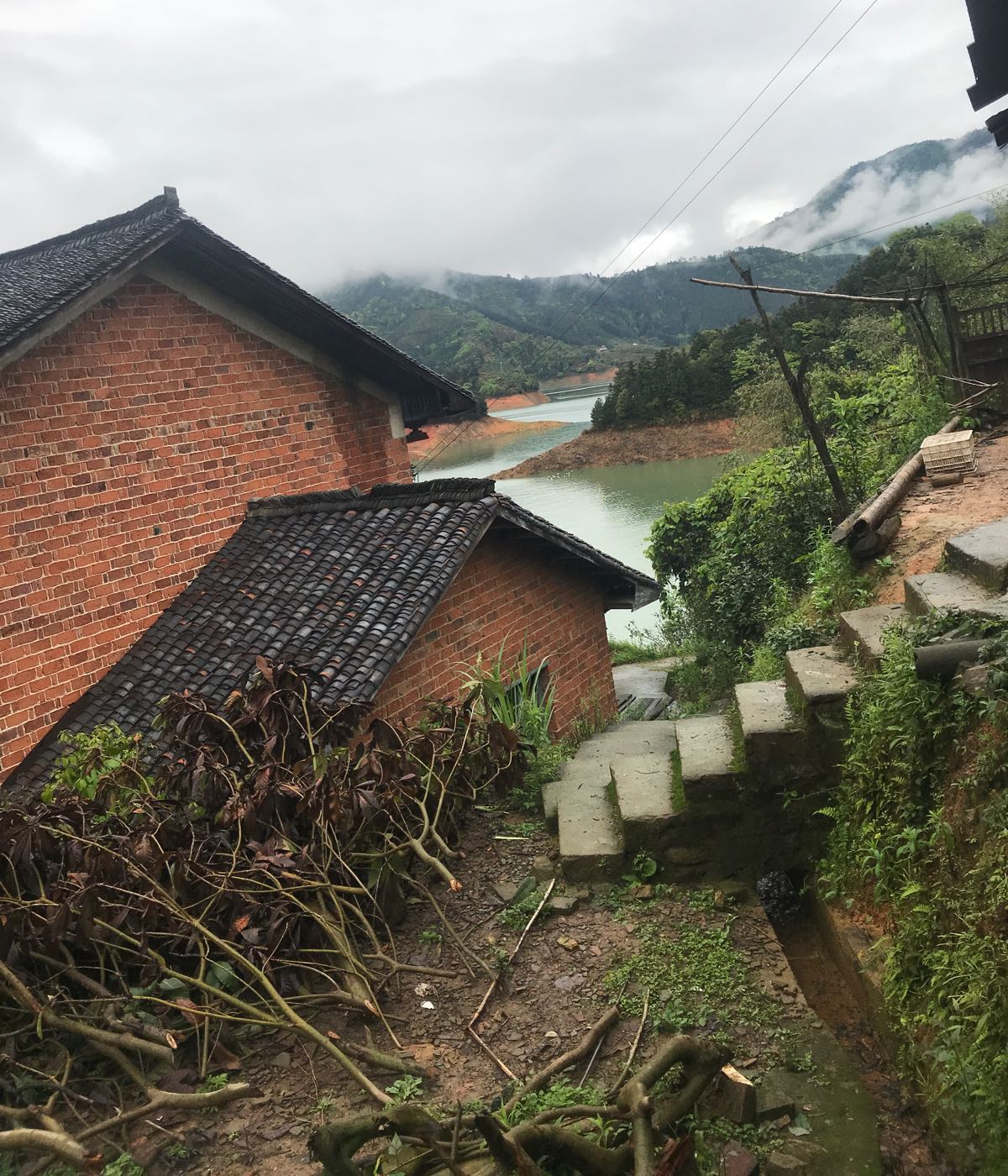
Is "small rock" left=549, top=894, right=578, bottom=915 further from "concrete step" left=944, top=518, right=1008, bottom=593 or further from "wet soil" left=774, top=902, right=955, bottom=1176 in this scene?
"concrete step" left=944, top=518, right=1008, bottom=593

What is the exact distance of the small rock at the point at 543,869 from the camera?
441 centimetres

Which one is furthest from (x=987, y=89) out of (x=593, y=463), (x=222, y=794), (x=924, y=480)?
(x=593, y=463)

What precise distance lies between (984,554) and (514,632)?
443cm

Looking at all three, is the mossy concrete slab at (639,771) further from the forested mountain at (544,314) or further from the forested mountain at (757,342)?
the forested mountain at (544,314)

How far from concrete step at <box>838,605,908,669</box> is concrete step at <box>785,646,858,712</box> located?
88mm

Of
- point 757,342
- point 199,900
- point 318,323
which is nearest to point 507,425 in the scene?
point 757,342

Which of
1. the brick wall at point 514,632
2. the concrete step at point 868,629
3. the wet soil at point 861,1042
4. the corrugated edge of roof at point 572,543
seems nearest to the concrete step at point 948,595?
the concrete step at point 868,629

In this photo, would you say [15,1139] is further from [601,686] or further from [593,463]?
[593,463]

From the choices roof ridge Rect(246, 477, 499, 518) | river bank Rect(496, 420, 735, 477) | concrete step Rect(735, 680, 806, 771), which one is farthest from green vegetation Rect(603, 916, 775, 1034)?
river bank Rect(496, 420, 735, 477)

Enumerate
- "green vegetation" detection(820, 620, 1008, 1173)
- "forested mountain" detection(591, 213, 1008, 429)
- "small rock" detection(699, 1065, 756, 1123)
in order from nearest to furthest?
"green vegetation" detection(820, 620, 1008, 1173), "small rock" detection(699, 1065, 756, 1123), "forested mountain" detection(591, 213, 1008, 429)

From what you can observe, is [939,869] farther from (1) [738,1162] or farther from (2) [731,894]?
(2) [731,894]

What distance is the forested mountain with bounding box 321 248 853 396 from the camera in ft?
109

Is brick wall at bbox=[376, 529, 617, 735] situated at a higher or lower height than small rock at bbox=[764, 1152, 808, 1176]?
higher

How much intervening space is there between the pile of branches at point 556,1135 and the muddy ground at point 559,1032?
0.18 metres
